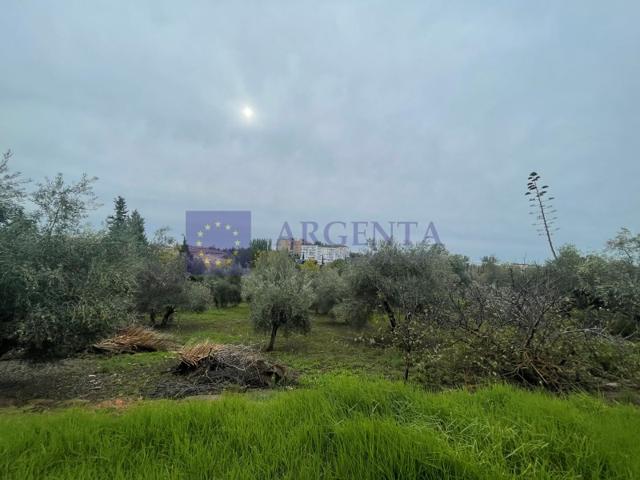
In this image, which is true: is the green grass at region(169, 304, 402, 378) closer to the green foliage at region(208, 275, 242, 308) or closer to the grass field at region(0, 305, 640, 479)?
the grass field at region(0, 305, 640, 479)

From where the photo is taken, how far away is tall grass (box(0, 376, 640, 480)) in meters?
1.75

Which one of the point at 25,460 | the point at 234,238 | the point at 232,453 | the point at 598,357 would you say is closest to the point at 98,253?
the point at 25,460

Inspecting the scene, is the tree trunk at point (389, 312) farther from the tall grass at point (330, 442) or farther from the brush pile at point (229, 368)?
the tall grass at point (330, 442)

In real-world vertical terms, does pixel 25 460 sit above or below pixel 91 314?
below

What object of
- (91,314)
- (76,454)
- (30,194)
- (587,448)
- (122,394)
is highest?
(30,194)

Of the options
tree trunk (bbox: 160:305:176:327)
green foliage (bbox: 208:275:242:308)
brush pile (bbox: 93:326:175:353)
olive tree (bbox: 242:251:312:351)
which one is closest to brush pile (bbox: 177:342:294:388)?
olive tree (bbox: 242:251:312:351)

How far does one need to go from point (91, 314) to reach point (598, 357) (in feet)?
27.7

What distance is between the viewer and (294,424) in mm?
2355

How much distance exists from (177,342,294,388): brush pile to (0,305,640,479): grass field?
9.58 feet

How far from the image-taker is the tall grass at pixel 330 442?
69.1 inches

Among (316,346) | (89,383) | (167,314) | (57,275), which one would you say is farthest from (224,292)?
(57,275)

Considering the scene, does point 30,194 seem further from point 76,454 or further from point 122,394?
point 76,454

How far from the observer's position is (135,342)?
28.6ft
